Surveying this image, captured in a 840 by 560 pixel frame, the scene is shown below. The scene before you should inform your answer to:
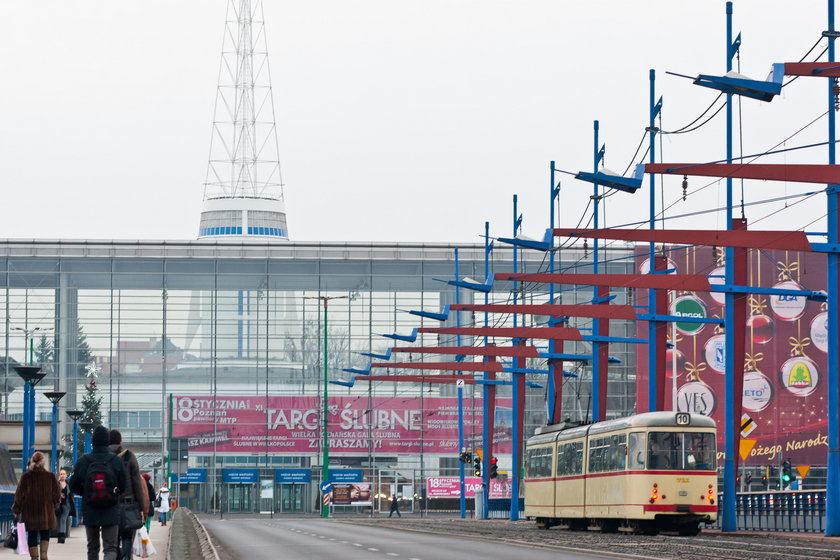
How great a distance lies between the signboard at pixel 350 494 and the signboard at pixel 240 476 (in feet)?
32.3

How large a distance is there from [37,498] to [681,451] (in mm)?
20693

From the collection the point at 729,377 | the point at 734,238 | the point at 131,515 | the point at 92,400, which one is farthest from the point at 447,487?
the point at 131,515

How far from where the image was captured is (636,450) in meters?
37.9

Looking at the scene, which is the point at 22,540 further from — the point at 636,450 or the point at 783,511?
the point at 783,511

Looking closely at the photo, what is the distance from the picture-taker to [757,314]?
102125 mm

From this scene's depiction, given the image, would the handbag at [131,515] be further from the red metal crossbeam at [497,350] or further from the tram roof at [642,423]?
the red metal crossbeam at [497,350]

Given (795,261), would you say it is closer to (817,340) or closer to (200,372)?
(817,340)

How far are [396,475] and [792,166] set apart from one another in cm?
7621

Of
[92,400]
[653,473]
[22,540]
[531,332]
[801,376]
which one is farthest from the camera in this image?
[92,400]

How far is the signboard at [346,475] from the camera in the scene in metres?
104

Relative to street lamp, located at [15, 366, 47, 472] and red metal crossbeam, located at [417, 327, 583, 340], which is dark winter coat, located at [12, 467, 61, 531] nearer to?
street lamp, located at [15, 366, 47, 472]

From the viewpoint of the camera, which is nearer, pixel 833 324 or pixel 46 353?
pixel 833 324

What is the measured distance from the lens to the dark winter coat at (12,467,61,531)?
20.1m

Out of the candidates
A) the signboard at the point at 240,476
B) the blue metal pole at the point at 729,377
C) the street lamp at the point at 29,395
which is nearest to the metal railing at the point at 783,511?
the blue metal pole at the point at 729,377
